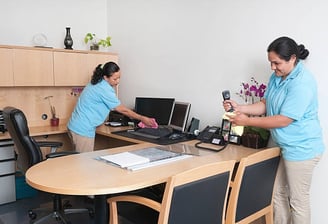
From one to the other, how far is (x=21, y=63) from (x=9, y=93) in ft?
1.56

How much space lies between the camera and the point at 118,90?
455 cm

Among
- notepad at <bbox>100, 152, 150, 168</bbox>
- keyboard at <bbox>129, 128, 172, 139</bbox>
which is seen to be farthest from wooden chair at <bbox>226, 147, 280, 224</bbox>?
keyboard at <bbox>129, 128, 172, 139</bbox>

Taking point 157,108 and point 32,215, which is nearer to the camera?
point 32,215

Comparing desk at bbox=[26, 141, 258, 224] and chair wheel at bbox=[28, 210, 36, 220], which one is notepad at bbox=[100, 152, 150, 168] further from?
chair wheel at bbox=[28, 210, 36, 220]

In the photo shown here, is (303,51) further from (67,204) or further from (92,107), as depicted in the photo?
(67,204)

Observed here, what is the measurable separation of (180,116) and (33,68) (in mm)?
1798

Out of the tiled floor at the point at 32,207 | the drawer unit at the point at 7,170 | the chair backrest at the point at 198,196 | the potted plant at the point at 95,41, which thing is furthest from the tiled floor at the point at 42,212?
the potted plant at the point at 95,41

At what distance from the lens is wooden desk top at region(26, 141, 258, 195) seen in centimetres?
169

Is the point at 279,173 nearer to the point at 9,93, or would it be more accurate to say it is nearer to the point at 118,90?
the point at 118,90

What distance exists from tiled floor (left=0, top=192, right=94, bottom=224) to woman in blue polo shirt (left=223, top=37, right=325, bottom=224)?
193 centimetres

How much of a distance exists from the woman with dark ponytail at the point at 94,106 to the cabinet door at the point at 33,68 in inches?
30.6

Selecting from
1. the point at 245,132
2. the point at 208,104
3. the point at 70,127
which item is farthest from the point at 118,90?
the point at 245,132

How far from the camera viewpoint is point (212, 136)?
290 cm

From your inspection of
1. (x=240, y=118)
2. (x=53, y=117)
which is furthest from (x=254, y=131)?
(x=53, y=117)
